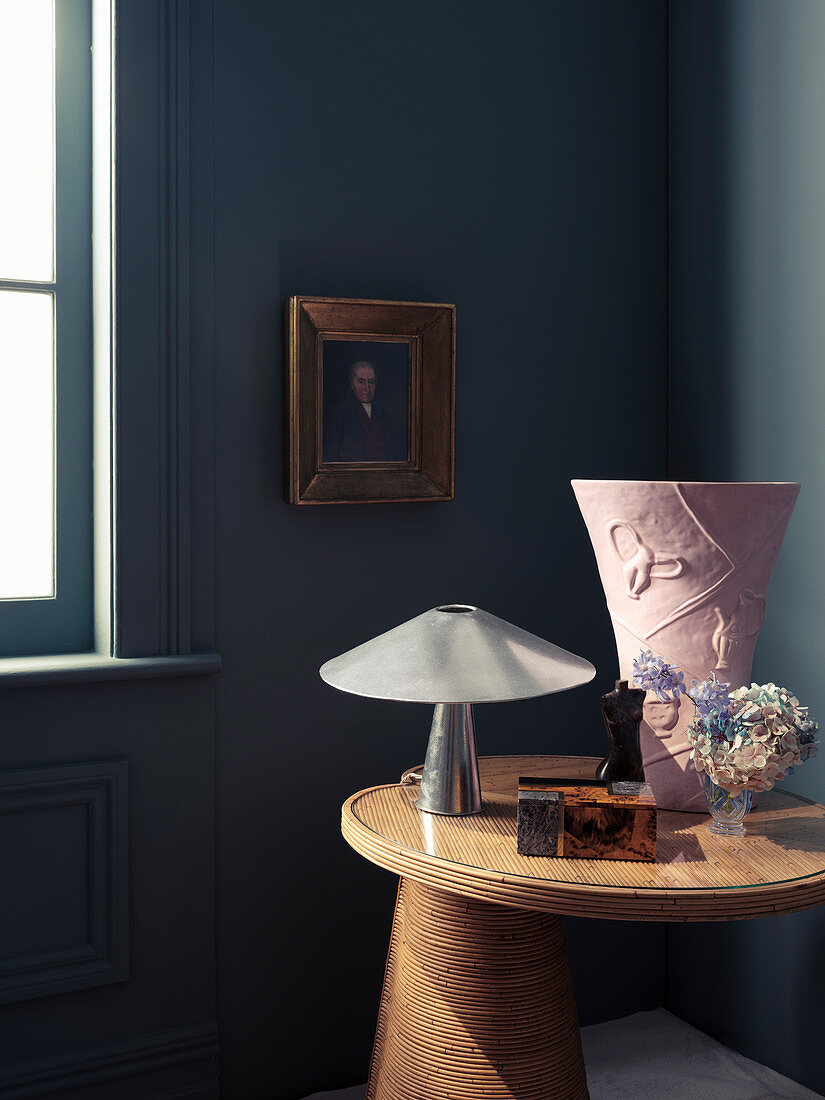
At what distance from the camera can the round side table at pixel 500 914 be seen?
1.42 m

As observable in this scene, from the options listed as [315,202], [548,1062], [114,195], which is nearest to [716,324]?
[315,202]

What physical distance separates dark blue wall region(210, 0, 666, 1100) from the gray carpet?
78 millimetres

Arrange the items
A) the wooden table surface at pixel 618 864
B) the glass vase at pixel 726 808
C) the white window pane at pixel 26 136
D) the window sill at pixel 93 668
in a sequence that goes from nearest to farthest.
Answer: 1. the wooden table surface at pixel 618 864
2. the glass vase at pixel 726 808
3. the window sill at pixel 93 668
4. the white window pane at pixel 26 136

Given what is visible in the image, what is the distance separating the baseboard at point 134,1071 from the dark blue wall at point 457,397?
0.06 m

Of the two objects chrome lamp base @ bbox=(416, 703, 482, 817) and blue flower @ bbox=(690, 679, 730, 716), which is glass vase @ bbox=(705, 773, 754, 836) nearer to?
blue flower @ bbox=(690, 679, 730, 716)

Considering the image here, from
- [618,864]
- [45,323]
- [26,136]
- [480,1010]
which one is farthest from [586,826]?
[26,136]

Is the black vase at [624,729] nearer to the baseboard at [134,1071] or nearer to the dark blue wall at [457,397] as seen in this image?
the dark blue wall at [457,397]

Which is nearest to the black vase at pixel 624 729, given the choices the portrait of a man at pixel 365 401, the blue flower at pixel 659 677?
the blue flower at pixel 659 677

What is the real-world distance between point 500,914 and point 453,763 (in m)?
0.24

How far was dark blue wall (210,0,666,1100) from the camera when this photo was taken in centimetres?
199

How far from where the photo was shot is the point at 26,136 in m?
1.92

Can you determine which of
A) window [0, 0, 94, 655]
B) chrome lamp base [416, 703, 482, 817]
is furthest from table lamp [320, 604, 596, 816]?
window [0, 0, 94, 655]

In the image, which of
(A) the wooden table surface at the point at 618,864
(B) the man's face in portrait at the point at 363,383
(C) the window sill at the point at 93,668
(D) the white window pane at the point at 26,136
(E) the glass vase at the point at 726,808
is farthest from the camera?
(B) the man's face in portrait at the point at 363,383

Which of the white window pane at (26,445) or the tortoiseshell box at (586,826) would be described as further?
the white window pane at (26,445)
